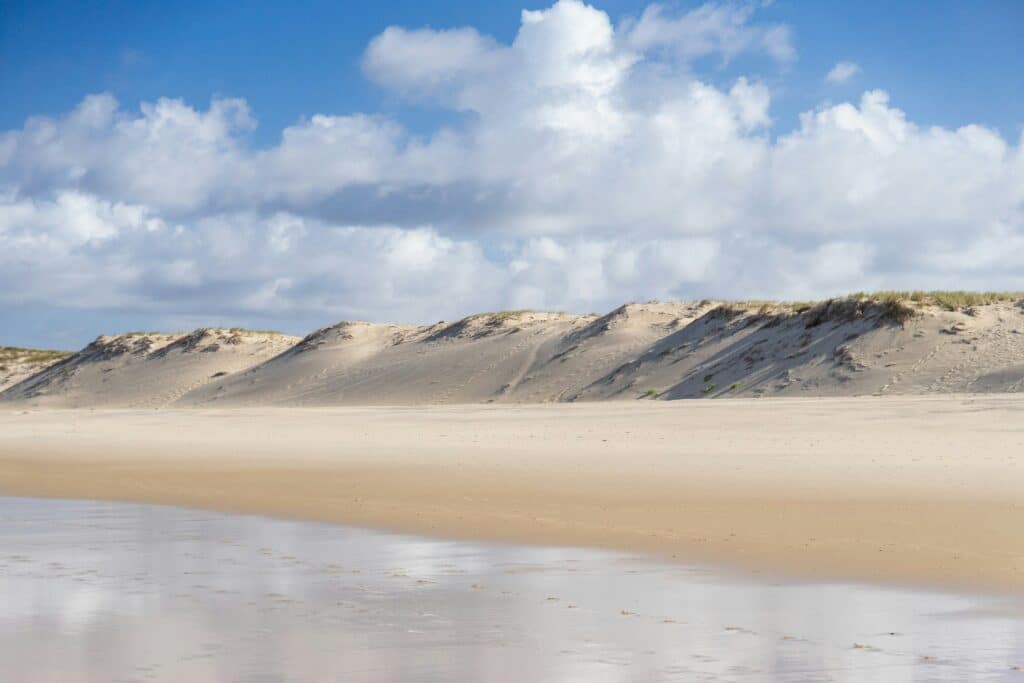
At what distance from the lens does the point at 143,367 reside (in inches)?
3113

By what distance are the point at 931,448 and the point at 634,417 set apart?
10.4m

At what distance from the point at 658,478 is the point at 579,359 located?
135 ft

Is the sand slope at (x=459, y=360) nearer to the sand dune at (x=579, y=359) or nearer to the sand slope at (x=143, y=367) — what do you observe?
the sand dune at (x=579, y=359)

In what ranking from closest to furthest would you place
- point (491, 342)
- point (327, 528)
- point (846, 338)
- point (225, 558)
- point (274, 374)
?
point (225, 558) < point (327, 528) < point (846, 338) < point (491, 342) < point (274, 374)

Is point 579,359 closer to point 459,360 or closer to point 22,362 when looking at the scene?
point 459,360

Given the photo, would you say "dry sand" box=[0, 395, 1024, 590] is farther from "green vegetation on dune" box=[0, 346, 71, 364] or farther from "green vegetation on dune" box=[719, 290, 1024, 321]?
"green vegetation on dune" box=[0, 346, 71, 364]

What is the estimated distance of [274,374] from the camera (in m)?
68.4

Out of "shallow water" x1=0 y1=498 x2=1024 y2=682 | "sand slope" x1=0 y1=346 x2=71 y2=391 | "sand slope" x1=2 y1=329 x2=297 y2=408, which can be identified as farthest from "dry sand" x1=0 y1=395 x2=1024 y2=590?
"sand slope" x1=0 y1=346 x2=71 y2=391

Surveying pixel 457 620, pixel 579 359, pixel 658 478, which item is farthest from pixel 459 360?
pixel 457 620

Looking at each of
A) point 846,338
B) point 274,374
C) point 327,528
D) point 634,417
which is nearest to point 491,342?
point 274,374

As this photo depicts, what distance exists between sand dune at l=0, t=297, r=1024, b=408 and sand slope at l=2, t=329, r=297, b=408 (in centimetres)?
15

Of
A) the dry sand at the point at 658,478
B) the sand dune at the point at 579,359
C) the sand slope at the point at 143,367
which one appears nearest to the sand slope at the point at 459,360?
the sand dune at the point at 579,359

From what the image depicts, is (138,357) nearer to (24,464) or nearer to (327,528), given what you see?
(24,464)

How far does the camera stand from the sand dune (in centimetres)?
3894
